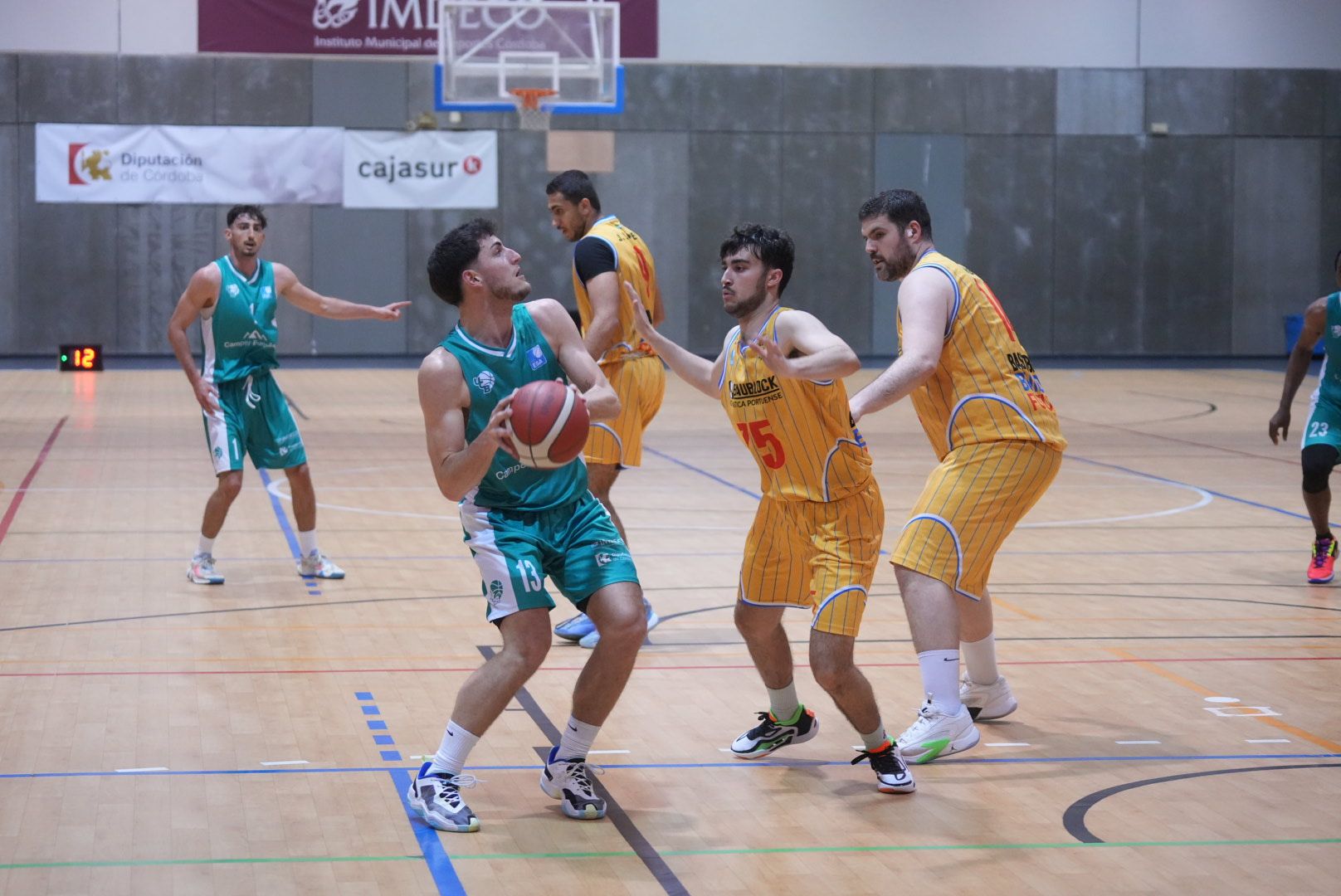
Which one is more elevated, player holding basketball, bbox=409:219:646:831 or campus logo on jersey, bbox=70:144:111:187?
campus logo on jersey, bbox=70:144:111:187

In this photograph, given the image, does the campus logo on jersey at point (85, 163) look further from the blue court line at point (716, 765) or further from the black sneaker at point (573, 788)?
the black sneaker at point (573, 788)

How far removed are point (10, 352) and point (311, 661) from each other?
18928 millimetres

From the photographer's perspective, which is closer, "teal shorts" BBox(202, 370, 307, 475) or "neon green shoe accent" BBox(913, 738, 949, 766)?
"neon green shoe accent" BBox(913, 738, 949, 766)

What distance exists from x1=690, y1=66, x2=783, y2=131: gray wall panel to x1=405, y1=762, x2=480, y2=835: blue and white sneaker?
20537mm

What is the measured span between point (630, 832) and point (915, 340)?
160cm

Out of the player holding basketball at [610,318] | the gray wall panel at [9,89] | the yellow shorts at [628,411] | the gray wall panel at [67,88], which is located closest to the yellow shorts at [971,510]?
→ the player holding basketball at [610,318]

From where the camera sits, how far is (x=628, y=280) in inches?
264

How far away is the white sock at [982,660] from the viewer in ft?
18.0

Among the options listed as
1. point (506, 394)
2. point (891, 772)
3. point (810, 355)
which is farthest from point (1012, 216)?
point (506, 394)

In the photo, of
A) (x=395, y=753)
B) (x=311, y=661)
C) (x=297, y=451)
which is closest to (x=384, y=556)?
(x=297, y=451)

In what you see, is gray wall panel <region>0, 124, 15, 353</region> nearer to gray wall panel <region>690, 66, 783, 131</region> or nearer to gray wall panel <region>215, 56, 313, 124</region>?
gray wall panel <region>215, 56, 313, 124</region>

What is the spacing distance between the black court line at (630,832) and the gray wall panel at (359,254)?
18.6 meters

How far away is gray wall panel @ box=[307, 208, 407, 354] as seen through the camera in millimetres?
23625

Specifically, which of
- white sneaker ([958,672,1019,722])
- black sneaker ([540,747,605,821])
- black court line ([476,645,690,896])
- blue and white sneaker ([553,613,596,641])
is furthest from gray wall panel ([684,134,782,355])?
black sneaker ([540,747,605,821])
